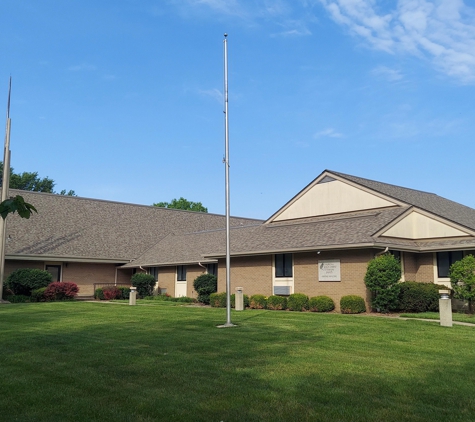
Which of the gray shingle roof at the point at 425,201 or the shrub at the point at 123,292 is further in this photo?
the shrub at the point at 123,292

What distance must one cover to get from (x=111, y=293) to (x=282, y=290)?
14.0 m

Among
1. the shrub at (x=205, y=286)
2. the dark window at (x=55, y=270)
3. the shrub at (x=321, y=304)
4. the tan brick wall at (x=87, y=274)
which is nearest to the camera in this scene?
the shrub at (x=321, y=304)

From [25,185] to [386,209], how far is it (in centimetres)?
6136

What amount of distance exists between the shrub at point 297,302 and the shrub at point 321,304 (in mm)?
318

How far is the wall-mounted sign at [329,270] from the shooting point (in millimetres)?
24891

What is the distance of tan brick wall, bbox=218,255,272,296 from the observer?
28297mm

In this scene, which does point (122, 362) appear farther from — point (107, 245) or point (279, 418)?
point (107, 245)

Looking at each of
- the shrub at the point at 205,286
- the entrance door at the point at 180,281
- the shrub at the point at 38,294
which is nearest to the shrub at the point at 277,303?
the shrub at the point at 205,286

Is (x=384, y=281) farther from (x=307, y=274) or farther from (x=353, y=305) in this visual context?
(x=307, y=274)

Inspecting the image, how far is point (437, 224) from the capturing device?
2522 cm

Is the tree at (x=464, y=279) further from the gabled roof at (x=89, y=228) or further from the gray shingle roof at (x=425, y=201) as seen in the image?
the gabled roof at (x=89, y=228)

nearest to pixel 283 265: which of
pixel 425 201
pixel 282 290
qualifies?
pixel 282 290

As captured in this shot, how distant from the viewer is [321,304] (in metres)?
24.2

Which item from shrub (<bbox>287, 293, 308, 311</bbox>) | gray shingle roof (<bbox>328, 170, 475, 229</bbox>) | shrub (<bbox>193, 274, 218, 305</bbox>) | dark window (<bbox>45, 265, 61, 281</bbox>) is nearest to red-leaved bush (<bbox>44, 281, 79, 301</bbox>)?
dark window (<bbox>45, 265, 61, 281</bbox>)
